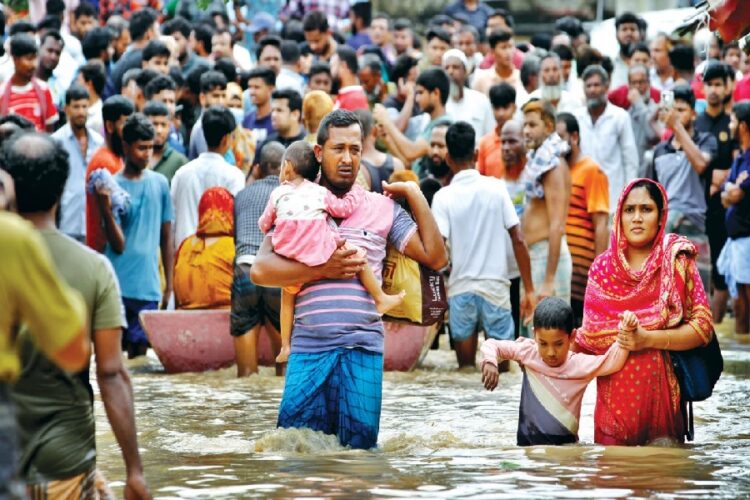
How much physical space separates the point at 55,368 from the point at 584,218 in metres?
8.41

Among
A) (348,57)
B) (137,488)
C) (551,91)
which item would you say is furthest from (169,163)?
(137,488)

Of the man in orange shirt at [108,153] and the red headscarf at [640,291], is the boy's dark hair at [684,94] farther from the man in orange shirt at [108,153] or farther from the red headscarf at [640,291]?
the red headscarf at [640,291]

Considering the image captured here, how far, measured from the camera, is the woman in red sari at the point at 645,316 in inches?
328

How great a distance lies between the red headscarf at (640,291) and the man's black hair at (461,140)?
12.1 ft

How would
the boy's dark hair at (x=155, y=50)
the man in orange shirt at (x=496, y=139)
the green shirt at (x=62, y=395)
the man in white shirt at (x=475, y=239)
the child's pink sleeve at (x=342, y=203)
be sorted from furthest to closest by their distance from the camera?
the boy's dark hair at (x=155, y=50) < the man in orange shirt at (x=496, y=139) < the man in white shirt at (x=475, y=239) < the child's pink sleeve at (x=342, y=203) < the green shirt at (x=62, y=395)

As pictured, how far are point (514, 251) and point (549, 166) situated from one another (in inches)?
31.0

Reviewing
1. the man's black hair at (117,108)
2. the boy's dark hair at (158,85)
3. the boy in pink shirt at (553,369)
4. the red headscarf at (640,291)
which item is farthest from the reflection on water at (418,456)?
the boy's dark hair at (158,85)

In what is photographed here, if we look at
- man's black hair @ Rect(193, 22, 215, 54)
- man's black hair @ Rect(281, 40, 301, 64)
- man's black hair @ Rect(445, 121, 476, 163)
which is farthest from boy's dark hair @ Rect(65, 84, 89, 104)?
man's black hair @ Rect(193, 22, 215, 54)

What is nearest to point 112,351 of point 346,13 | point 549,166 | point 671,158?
point 549,166

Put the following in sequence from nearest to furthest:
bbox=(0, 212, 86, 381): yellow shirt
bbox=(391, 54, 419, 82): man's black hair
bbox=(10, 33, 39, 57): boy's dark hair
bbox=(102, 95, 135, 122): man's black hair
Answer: bbox=(0, 212, 86, 381): yellow shirt
bbox=(102, 95, 135, 122): man's black hair
bbox=(10, 33, 39, 57): boy's dark hair
bbox=(391, 54, 419, 82): man's black hair

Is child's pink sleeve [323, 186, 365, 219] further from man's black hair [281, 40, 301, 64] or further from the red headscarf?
man's black hair [281, 40, 301, 64]

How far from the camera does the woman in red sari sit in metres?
8.33

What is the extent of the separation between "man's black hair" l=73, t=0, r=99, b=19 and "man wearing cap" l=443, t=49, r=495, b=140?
17.8ft

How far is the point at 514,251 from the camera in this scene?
12.1 metres
